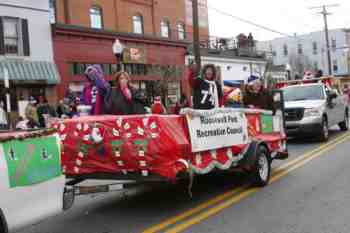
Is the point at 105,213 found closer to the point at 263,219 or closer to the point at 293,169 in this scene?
the point at 263,219

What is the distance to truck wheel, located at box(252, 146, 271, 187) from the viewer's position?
7.70 m

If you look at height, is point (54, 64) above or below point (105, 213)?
above

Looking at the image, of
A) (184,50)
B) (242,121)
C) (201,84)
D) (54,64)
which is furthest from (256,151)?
(184,50)

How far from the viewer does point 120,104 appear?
21.9 ft

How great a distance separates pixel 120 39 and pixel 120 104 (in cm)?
2193

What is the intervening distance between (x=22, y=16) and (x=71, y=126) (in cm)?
1798

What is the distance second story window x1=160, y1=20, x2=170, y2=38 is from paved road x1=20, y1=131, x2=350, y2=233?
28.3 m

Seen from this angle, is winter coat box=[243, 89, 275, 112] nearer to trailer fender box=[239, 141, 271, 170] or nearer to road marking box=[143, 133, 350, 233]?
road marking box=[143, 133, 350, 233]

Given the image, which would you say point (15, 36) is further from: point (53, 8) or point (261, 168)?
point (261, 168)

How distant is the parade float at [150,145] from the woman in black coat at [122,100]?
442 mm

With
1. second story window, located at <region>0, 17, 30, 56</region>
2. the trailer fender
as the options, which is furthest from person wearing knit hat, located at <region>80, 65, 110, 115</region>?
second story window, located at <region>0, 17, 30, 56</region>

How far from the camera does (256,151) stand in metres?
7.61

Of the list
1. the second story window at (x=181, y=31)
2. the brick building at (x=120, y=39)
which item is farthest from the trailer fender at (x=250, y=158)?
the second story window at (x=181, y=31)

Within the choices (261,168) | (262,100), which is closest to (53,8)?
(262,100)
